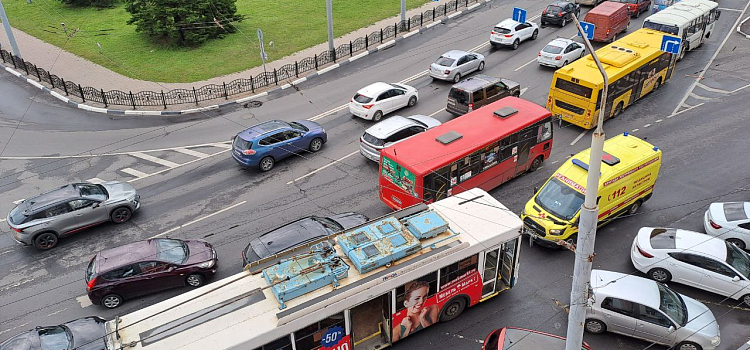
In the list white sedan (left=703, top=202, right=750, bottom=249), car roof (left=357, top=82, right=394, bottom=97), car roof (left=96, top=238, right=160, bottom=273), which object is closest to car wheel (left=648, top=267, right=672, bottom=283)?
white sedan (left=703, top=202, right=750, bottom=249)

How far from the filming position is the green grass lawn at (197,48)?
1332 inches

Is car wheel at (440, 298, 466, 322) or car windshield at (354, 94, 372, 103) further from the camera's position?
car windshield at (354, 94, 372, 103)

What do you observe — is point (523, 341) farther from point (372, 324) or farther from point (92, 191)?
point (92, 191)

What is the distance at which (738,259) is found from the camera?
16.7 m

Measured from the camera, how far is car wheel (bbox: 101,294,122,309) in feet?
55.2

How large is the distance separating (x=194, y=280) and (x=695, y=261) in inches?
580

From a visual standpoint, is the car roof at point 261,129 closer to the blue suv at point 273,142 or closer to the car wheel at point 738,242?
the blue suv at point 273,142

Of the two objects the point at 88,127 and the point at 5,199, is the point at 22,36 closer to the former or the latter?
the point at 88,127

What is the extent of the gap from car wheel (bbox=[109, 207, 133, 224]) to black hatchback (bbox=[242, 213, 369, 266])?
5.96m

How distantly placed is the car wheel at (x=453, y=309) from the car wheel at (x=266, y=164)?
10.9 metres

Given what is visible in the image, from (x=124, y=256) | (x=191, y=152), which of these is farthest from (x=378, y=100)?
(x=124, y=256)

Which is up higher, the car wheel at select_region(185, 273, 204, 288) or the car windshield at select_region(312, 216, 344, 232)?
the car windshield at select_region(312, 216, 344, 232)

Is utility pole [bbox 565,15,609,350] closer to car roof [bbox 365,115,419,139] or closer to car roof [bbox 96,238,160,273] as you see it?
car roof [bbox 96,238,160,273]

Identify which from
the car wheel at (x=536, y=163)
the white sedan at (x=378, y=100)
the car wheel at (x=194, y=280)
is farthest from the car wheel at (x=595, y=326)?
the white sedan at (x=378, y=100)
